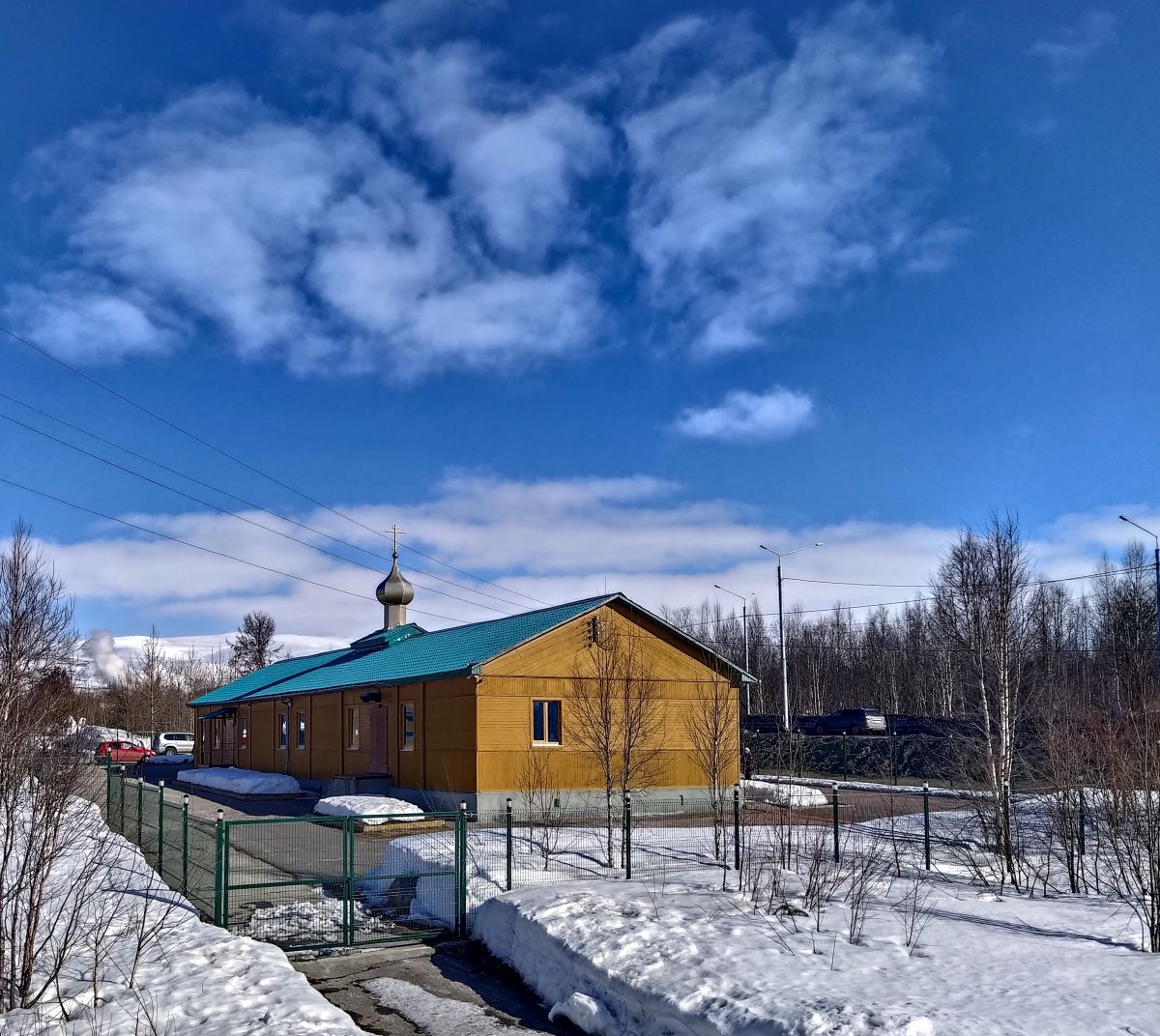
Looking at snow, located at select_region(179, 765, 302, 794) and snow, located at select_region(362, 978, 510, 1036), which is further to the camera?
snow, located at select_region(179, 765, 302, 794)

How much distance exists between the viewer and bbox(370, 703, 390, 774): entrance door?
29266 millimetres

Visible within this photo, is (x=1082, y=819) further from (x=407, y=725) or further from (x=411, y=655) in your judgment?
(x=411, y=655)

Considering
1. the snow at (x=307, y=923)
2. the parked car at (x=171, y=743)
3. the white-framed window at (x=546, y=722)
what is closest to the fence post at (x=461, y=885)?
the snow at (x=307, y=923)

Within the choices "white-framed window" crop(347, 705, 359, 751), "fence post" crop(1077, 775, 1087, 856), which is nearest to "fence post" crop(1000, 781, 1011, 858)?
"fence post" crop(1077, 775, 1087, 856)

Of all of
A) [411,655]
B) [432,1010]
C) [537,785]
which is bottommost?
[432,1010]

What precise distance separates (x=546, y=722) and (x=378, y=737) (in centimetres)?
617

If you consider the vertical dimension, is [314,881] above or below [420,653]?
below

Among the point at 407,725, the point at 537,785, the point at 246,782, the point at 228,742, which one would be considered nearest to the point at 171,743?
the point at 228,742

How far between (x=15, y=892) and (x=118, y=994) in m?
1.29

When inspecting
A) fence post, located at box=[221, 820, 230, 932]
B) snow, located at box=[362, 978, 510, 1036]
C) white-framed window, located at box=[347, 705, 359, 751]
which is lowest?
snow, located at box=[362, 978, 510, 1036]

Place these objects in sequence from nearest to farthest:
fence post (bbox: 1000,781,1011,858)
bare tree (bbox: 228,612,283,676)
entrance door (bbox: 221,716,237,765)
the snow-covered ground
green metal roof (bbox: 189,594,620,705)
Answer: the snow-covered ground → fence post (bbox: 1000,781,1011,858) → green metal roof (bbox: 189,594,620,705) → entrance door (bbox: 221,716,237,765) → bare tree (bbox: 228,612,283,676)

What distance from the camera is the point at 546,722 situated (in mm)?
26000

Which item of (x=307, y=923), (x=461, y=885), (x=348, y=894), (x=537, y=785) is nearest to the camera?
(x=348, y=894)

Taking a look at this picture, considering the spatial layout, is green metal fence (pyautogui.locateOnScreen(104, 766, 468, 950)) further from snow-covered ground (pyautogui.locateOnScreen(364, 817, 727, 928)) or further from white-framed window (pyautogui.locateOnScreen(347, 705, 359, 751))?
white-framed window (pyautogui.locateOnScreen(347, 705, 359, 751))
